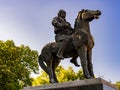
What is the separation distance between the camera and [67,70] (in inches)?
1635

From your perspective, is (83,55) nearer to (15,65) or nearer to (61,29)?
(61,29)

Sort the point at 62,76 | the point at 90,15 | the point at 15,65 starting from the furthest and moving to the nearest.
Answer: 1. the point at 62,76
2. the point at 15,65
3. the point at 90,15

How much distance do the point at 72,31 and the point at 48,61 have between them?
146 cm

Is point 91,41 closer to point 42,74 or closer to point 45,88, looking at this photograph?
point 45,88

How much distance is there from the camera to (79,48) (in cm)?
1264

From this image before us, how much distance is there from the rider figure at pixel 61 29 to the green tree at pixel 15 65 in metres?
19.1

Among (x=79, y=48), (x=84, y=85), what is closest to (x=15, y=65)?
(x=79, y=48)

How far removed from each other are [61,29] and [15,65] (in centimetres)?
2156

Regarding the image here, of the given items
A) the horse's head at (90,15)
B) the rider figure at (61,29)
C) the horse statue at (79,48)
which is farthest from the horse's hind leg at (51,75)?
the horse's head at (90,15)

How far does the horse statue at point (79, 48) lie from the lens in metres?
12.6

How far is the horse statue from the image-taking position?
1262 centimetres

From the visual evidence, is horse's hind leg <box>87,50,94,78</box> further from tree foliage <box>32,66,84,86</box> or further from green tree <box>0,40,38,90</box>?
tree foliage <box>32,66,84,86</box>

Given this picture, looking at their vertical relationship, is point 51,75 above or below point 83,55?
below

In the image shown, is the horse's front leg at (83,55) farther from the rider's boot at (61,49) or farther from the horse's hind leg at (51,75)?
the horse's hind leg at (51,75)
